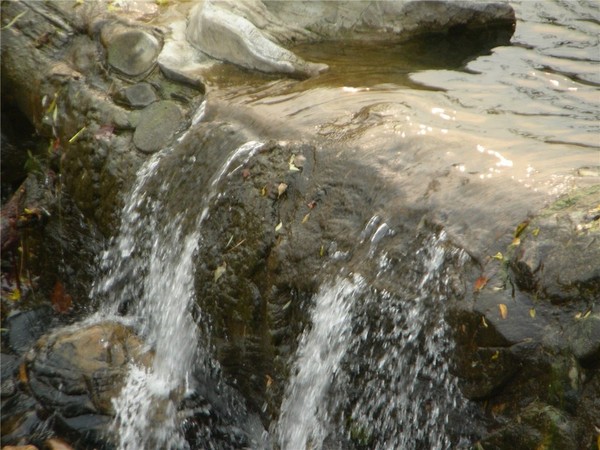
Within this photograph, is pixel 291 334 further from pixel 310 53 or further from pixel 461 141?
pixel 310 53

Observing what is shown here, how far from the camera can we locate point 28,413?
480cm

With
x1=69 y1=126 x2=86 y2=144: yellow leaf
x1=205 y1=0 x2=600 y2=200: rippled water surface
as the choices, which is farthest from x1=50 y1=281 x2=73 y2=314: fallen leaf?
x1=205 y1=0 x2=600 y2=200: rippled water surface

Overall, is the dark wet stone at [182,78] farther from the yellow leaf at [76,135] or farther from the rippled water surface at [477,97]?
the yellow leaf at [76,135]

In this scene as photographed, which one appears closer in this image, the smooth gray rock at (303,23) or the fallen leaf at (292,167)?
the fallen leaf at (292,167)

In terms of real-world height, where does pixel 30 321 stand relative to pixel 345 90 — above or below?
below

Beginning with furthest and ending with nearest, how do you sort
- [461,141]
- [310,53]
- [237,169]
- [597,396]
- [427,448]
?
[310,53]
[237,169]
[461,141]
[427,448]
[597,396]

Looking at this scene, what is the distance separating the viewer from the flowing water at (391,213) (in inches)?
139

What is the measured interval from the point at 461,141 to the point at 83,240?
296 centimetres

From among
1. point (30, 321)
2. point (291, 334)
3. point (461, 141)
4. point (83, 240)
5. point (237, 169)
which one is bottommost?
point (30, 321)

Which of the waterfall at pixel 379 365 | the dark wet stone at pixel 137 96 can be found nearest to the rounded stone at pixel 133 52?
the dark wet stone at pixel 137 96

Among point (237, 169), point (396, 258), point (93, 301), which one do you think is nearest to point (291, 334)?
point (396, 258)

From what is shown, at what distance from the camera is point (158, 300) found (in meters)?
4.90

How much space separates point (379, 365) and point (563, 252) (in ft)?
3.25

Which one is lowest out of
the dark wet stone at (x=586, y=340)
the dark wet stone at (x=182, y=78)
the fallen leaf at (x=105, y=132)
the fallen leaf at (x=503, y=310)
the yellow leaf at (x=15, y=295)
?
the yellow leaf at (x=15, y=295)
